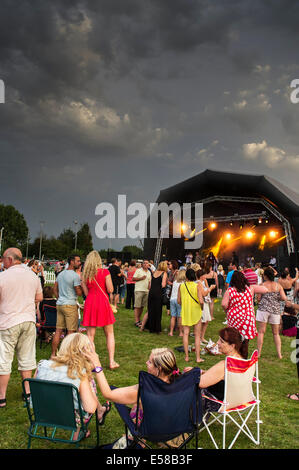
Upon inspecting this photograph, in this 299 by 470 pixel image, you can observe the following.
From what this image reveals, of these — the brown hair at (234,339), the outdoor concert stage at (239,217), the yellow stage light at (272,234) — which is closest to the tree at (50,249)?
the outdoor concert stage at (239,217)

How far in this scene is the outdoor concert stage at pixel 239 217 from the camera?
17.3 metres

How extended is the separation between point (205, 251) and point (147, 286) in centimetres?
1916

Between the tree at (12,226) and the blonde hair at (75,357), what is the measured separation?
63712 mm

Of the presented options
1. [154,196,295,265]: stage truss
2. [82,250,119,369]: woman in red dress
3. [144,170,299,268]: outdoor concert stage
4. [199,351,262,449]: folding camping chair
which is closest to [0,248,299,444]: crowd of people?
[82,250,119,369]: woman in red dress

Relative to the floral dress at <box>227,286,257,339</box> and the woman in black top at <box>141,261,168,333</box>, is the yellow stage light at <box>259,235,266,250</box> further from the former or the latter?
the floral dress at <box>227,286,257,339</box>

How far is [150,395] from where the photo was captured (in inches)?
99.3

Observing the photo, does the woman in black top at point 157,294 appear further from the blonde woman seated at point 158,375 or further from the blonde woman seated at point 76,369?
the blonde woman seated at point 76,369

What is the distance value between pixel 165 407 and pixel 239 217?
21.9 metres

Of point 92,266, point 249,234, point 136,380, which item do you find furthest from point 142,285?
point 249,234

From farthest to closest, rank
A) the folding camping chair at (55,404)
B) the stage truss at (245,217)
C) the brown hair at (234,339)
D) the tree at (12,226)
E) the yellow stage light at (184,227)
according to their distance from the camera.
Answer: the tree at (12,226), the yellow stage light at (184,227), the stage truss at (245,217), the brown hair at (234,339), the folding camping chair at (55,404)

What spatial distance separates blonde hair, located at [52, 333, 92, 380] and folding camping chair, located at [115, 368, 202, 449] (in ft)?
1.64

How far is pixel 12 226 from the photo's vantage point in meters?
62.6
